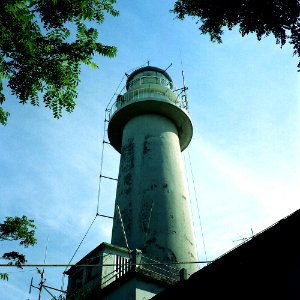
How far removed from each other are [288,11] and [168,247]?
11740mm

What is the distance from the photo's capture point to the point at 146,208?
1794cm

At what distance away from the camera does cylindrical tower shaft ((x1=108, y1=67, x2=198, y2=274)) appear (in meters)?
17.0

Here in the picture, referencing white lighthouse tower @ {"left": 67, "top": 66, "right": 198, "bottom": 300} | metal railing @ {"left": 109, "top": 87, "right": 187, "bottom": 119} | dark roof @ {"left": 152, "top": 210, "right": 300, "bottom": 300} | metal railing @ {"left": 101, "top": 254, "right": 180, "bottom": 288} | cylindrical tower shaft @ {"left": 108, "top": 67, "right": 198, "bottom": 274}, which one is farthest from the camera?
metal railing @ {"left": 109, "top": 87, "right": 187, "bottom": 119}

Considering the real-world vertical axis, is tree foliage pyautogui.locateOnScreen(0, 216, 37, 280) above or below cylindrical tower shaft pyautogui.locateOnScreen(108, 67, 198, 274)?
below

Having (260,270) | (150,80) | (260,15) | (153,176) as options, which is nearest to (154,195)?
(153,176)

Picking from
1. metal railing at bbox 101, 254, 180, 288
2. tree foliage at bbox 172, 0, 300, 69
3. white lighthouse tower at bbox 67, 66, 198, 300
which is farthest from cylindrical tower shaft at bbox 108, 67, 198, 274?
tree foliage at bbox 172, 0, 300, 69

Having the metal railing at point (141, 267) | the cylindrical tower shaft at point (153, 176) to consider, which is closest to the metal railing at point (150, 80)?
the cylindrical tower shaft at point (153, 176)

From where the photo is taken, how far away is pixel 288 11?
744 centimetres

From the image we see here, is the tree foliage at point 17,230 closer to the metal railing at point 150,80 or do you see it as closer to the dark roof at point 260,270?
the dark roof at point 260,270

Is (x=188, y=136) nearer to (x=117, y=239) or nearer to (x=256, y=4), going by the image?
(x=117, y=239)

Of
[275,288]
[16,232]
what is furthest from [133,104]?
[275,288]

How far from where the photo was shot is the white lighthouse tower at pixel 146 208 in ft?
48.0

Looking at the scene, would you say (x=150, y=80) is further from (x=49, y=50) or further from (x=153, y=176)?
(x=49, y=50)

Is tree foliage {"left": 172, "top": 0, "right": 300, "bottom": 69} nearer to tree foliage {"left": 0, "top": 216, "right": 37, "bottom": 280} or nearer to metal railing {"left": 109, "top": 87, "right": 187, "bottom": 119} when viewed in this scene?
tree foliage {"left": 0, "top": 216, "right": 37, "bottom": 280}
